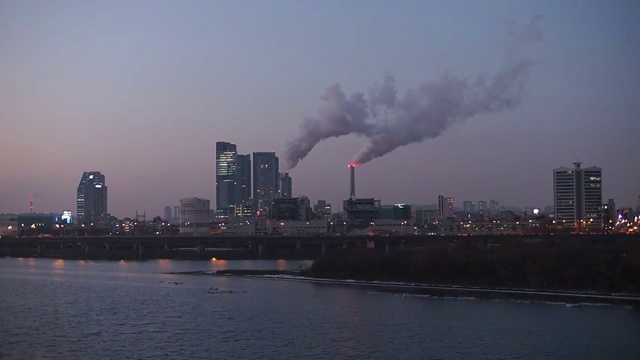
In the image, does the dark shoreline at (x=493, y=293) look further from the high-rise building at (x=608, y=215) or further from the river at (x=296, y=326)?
the high-rise building at (x=608, y=215)

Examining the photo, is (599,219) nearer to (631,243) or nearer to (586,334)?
(631,243)

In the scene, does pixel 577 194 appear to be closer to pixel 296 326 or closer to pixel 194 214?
pixel 194 214

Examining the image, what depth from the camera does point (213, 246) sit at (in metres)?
71.9

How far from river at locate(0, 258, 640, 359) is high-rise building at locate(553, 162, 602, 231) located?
81.5 meters

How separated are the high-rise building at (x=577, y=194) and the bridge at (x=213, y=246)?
49.6m

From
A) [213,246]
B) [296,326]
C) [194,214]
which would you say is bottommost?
[296,326]

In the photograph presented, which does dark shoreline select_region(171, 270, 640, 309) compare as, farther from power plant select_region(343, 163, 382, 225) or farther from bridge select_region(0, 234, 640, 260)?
power plant select_region(343, 163, 382, 225)

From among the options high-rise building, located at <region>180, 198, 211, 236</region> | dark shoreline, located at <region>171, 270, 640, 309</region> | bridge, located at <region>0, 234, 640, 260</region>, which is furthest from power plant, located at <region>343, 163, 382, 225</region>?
dark shoreline, located at <region>171, 270, 640, 309</region>

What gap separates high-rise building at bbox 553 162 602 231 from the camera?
10494cm

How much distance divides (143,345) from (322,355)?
15.0 ft

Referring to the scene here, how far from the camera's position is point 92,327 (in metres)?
21.3

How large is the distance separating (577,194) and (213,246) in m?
57.7

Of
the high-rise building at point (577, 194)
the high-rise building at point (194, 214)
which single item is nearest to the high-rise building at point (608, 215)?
the high-rise building at point (577, 194)

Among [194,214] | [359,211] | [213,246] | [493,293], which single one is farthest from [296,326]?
[194,214]
